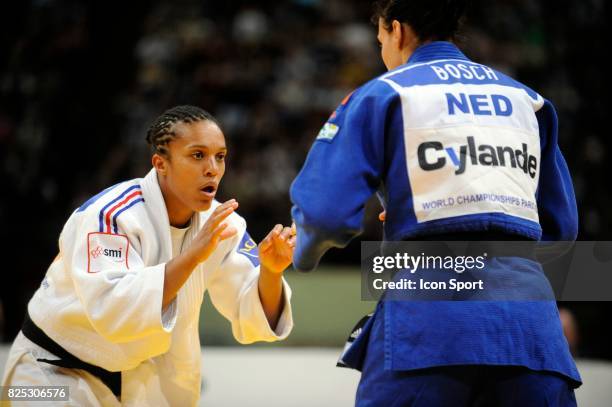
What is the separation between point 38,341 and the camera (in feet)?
9.34

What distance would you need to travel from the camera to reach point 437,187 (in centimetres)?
207

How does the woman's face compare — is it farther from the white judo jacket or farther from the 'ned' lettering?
the 'ned' lettering

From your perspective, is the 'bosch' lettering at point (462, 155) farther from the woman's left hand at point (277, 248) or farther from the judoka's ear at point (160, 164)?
the judoka's ear at point (160, 164)

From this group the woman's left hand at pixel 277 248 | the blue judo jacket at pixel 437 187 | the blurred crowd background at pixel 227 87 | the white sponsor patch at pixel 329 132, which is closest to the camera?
the blue judo jacket at pixel 437 187

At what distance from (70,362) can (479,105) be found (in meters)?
1.68

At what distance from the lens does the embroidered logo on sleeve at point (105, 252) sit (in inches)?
99.9

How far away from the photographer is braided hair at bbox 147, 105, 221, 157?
277cm

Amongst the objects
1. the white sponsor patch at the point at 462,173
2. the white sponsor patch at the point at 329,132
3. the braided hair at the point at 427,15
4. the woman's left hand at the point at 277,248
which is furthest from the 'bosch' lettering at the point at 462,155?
the woman's left hand at the point at 277,248

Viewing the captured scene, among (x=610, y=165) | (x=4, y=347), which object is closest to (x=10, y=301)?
(x=4, y=347)

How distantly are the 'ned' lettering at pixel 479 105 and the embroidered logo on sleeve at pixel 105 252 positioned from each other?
1.18 m

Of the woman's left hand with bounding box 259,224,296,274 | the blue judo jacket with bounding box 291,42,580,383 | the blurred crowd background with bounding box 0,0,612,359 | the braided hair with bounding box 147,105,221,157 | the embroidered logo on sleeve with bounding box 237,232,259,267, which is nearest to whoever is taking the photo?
the blue judo jacket with bounding box 291,42,580,383

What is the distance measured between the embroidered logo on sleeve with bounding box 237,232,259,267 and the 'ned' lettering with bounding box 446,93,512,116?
3.91 feet

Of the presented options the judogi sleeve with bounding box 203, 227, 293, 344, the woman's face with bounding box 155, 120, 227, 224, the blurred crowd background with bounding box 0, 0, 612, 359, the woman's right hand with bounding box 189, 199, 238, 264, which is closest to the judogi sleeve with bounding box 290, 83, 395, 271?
the woman's right hand with bounding box 189, 199, 238, 264

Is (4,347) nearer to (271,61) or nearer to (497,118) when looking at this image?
(497,118)
